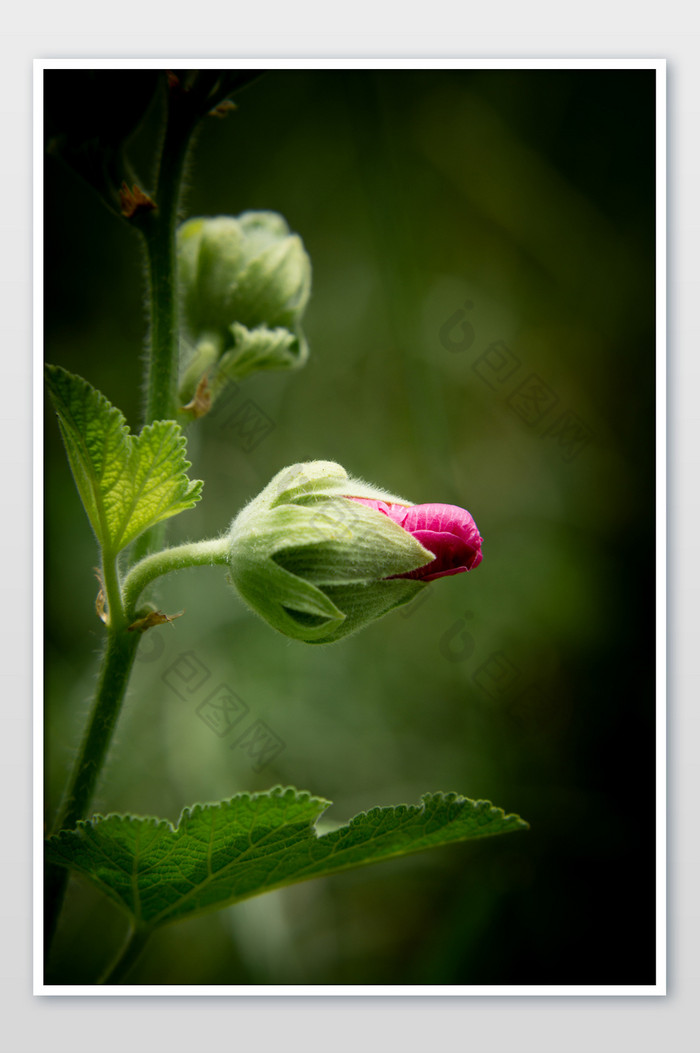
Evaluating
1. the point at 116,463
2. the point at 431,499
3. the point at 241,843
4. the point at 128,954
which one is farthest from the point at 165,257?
the point at 431,499

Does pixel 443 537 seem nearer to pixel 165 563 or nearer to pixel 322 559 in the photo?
pixel 322 559

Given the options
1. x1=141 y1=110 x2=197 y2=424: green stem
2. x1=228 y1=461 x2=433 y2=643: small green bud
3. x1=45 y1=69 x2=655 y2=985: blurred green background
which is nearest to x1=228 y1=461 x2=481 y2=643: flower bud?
x1=228 y1=461 x2=433 y2=643: small green bud

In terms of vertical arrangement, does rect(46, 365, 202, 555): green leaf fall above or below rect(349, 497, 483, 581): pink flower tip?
above

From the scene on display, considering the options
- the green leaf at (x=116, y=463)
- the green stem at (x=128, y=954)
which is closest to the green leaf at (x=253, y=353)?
the green leaf at (x=116, y=463)

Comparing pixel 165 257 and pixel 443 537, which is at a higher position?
pixel 165 257

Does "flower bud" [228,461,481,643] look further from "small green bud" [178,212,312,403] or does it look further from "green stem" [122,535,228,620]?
"small green bud" [178,212,312,403]
